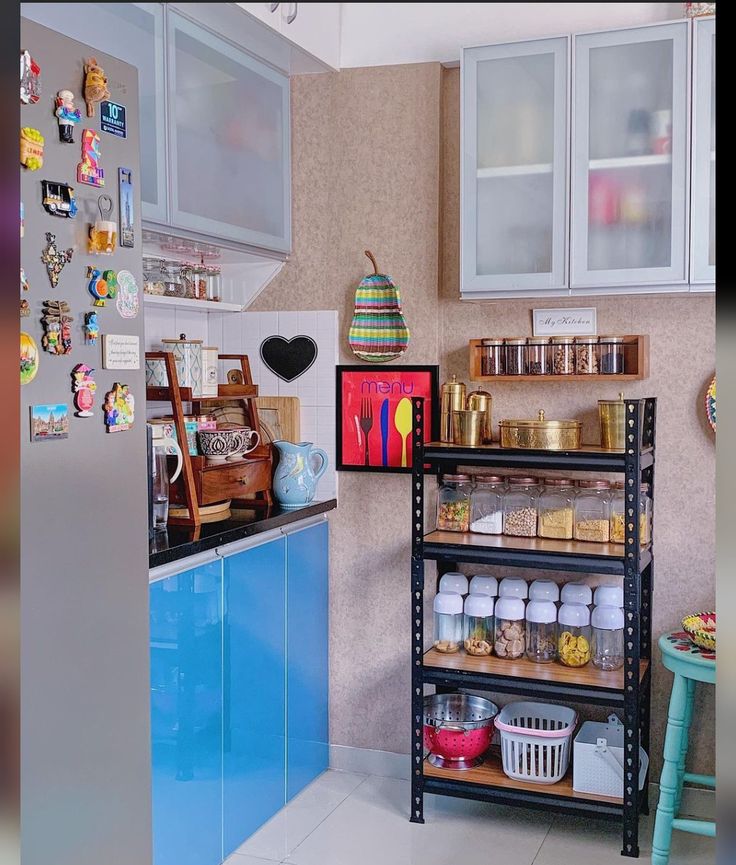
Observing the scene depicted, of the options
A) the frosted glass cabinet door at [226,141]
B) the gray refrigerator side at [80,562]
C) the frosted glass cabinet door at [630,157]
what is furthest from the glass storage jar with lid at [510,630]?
the frosted glass cabinet door at [226,141]

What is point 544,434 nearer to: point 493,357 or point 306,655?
point 493,357

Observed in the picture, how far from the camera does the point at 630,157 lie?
2.48m

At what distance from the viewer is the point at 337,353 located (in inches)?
119

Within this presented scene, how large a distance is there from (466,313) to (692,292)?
716 millimetres

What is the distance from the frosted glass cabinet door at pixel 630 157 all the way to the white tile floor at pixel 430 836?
5.03 feet

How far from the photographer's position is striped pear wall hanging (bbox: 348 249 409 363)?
294 centimetres

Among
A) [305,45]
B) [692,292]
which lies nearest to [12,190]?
[692,292]

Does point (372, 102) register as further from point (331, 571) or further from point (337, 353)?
point (331, 571)

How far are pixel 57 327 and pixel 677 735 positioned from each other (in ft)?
6.08

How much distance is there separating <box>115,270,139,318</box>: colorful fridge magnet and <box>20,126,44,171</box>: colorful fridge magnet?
292 millimetres

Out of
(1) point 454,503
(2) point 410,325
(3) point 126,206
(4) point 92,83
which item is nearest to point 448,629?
(1) point 454,503

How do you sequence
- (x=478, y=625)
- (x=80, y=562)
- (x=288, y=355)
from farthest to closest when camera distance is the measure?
(x=288, y=355), (x=478, y=625), (x=80, y=562)

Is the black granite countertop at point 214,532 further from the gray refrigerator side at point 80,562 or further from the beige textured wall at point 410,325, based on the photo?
the beige textured wall at point 410,325

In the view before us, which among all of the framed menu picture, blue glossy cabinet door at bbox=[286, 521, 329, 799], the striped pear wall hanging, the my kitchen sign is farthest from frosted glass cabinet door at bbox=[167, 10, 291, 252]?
blue glossy cabinet door at bbox=[286, 521, 329, 799]
